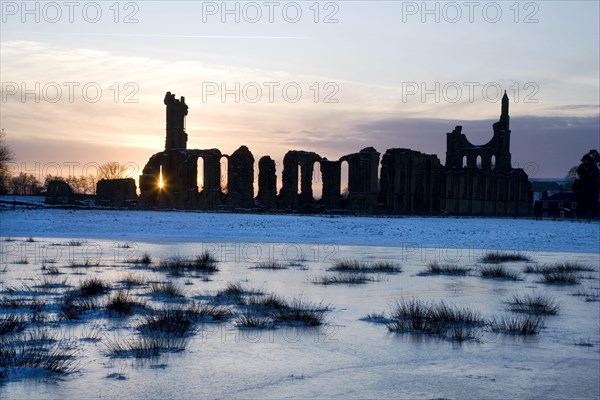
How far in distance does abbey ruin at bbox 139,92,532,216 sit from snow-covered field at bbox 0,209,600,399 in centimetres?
3474

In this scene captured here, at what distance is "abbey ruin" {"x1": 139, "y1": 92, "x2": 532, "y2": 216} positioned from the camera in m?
56.4

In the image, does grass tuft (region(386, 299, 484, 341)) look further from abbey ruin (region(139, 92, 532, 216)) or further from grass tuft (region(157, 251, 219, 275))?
abbey ruin (region(139, 92, 532, 216))

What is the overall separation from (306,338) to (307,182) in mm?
49286

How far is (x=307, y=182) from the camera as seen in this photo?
57469 millimetres

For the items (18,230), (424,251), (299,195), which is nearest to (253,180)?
(299,195)

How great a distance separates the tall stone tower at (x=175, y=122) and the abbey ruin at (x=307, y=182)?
0.09 m

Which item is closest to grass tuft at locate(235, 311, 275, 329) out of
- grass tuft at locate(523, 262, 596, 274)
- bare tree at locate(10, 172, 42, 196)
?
grass tuft at locate(523, 262, 596, 274)

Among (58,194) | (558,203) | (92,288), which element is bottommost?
(92,288)

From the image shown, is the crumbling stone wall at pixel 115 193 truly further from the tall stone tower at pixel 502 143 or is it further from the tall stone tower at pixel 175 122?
the tall stone tower at pixel 502 143

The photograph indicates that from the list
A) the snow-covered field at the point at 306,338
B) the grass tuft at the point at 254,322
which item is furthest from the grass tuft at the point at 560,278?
the grass tuft at the point at 254,322

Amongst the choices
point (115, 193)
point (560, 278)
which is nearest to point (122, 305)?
point (560, 278)

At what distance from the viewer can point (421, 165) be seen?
6050 cm

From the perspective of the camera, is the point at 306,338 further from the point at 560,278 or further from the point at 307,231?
the point at 307,231

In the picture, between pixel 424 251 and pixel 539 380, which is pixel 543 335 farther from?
pixel 424 251
